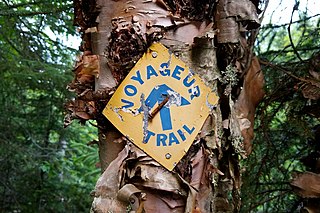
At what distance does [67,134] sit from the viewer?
516cm

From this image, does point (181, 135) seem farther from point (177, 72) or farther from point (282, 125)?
point (282, 125)

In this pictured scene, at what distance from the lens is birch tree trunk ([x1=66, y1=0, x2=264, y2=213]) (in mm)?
874

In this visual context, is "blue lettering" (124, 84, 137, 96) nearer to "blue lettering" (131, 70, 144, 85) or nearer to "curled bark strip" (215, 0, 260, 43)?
"blue lettering" (131, 70, 144, 85)

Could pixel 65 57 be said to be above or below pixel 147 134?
below

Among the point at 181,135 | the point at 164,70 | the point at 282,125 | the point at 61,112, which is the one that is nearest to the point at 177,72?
the point at 164,70

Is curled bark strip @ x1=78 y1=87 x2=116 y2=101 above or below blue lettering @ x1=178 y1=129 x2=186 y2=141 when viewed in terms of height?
above

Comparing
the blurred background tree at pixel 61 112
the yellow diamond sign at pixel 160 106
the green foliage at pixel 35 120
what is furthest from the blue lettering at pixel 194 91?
the green foliage at pixel 35 120

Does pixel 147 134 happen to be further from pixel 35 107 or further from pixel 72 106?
pixel 35 107

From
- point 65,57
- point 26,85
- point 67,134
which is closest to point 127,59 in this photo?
point 65,57

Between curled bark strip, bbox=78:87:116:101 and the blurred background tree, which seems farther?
the blurred background tree

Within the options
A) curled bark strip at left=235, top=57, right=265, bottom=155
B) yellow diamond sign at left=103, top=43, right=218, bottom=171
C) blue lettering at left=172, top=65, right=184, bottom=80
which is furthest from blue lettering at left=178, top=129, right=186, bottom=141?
curled bark strip at left=235, top=57, right=265, bottom=155

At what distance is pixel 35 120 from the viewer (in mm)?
4980

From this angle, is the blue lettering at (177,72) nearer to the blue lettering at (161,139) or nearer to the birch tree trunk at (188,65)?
the birch tree trunk at (188,65)

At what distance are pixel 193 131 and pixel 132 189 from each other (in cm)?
18
